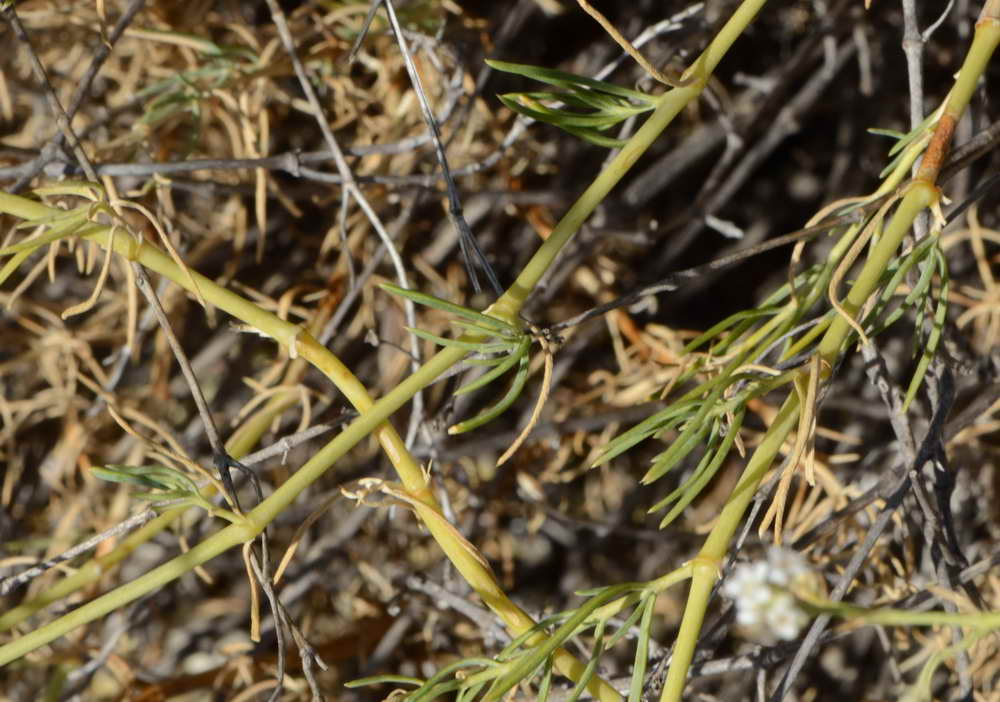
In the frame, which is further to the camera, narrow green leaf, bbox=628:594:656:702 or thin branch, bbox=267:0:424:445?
thin branch, bbox=267:0:424:445

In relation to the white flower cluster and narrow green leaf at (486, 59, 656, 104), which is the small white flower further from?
narrow green leaf at (486, 59, 656, 104)

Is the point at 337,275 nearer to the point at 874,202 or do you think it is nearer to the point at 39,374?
the point at 39,374

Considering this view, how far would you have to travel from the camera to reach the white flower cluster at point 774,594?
13.4 inches

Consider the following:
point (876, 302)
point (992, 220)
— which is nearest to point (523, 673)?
point (876, 302)

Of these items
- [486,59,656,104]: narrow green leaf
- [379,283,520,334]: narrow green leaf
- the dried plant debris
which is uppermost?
[486,59,656,104]: narrow green leaf

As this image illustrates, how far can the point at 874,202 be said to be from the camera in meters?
0.52

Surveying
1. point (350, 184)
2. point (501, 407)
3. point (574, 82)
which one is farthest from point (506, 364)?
point (350, 184)

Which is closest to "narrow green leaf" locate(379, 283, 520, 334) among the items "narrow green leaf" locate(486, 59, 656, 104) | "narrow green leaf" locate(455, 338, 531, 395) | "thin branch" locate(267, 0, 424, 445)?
"narrow green leaf" locate(455, 338, 531, 395)

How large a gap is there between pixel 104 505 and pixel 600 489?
54 cm

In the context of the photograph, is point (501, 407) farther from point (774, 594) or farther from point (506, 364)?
point (774, 594)

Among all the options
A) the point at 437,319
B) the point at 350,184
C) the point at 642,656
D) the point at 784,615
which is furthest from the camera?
the point at 437,319

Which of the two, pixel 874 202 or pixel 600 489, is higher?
pixel 874 202

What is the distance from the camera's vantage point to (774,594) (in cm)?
34

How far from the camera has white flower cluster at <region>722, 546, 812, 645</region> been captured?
1.12ft
